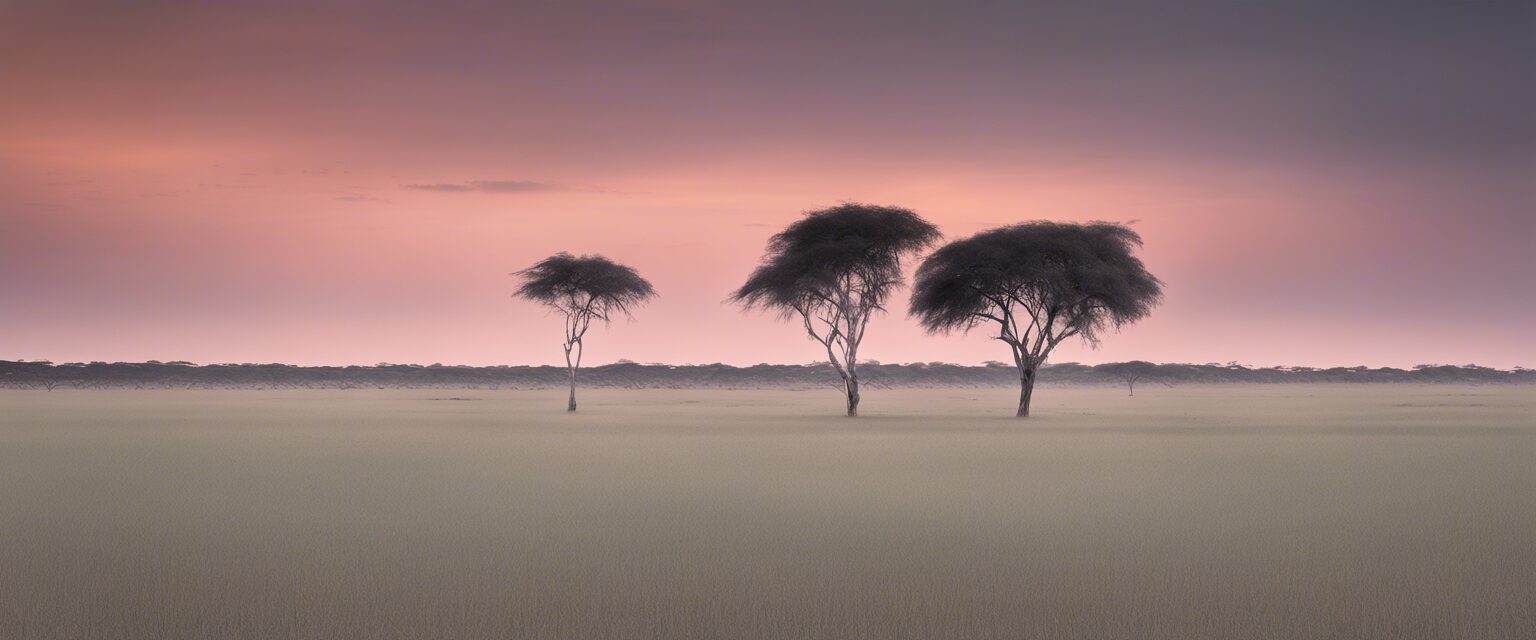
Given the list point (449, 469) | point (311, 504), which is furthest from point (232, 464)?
point (311, 504)

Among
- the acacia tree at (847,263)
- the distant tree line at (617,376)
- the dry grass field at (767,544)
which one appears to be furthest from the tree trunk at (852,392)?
the distant tree line at (617,376)

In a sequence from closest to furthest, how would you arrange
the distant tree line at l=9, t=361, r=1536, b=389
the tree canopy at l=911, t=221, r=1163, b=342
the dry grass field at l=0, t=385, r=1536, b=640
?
the dry grass field at l=0, t=385, r=1536, b=640 < the tree canopy at l=911, t=221, r=1163, b=342 < the distant tree line at l=9, t=361, r=1536, b=389

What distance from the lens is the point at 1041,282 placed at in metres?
49.9

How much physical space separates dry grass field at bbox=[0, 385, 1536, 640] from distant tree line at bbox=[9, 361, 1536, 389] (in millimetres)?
123920

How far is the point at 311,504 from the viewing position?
56.1 ft

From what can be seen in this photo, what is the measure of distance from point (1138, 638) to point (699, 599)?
3193mm

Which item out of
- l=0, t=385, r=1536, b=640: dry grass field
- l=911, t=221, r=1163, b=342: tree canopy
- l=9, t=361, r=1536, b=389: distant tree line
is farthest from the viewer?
l=9, t=361, r=1536, b=389: distant tree line

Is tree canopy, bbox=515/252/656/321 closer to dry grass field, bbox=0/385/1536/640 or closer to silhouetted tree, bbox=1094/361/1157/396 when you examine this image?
dry grass field, bbox=0/385/1536/640

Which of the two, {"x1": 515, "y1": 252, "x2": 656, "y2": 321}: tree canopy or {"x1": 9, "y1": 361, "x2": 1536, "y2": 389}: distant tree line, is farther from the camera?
{"x1": 9, "y1": 361, "x2": 1536, "y2": 389}: distant tree line

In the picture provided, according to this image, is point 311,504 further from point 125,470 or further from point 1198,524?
point 1198,524

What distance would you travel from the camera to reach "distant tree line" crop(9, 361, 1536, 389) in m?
150

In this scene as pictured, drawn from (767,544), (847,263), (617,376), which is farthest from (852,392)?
(617,376)

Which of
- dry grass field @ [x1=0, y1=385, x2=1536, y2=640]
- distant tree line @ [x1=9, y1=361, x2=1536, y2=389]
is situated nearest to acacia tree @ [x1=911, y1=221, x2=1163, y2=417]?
dry grass field @ [x1=0, y1=385, x2=1536, y2=640]

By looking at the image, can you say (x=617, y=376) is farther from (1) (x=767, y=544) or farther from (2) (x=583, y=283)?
(1) (x=767, y=544)
